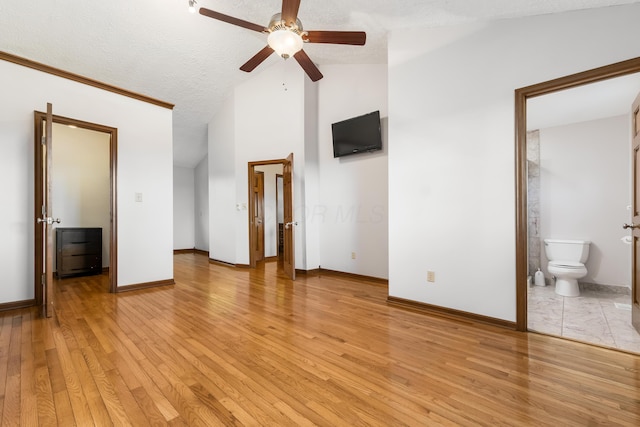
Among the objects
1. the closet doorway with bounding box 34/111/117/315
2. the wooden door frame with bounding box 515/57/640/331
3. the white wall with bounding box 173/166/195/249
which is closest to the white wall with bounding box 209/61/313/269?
the closet doorway with bounding box 34/111/117/315

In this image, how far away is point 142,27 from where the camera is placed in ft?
11.3

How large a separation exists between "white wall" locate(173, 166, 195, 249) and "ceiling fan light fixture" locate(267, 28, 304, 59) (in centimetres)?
697

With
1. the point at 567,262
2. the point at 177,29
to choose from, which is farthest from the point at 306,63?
the point at 567,262

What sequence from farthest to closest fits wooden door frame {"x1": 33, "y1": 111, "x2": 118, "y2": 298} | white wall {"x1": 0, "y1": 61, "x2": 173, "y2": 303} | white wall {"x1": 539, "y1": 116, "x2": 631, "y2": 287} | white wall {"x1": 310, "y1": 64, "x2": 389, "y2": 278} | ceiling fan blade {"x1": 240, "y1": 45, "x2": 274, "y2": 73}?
white wall {"x1": 310, "y1": 64, "x2": 389, "y2": 278}, white wall {"x1": 539, "y1": 116, "x2": 631, "y2": 287}, wooden door frame {"x1": 33, "y1": 111, "x2": 118, "y2": 298}, white wall {"x1": 0, "y1": 61, "x2": 173, "y2": 303}, ceiling fan blade {"x1": 240, "y1": 45, "x2": 274, "y2": 73}

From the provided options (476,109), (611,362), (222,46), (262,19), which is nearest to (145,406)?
(611,362)

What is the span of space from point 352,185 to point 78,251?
15.3 ft

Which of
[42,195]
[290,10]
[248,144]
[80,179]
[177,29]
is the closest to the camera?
[290,10]

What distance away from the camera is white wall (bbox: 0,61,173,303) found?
120 inches

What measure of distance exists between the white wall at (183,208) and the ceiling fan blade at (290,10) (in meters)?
7.11

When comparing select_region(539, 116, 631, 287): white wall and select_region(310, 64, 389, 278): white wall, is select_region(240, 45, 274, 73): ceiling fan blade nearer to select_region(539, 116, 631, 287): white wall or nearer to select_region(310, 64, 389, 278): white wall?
select_region(310, 64, 389, 278): white wall

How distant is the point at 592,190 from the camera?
157 inches

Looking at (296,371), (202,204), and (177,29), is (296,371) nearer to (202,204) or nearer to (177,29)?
(177,29)

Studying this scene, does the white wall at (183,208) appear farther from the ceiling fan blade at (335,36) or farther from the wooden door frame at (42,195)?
the ceiling fan blade at (335,36)

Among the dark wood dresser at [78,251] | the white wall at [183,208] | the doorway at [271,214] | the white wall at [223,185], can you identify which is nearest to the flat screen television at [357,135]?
the doorway at [271,214]
